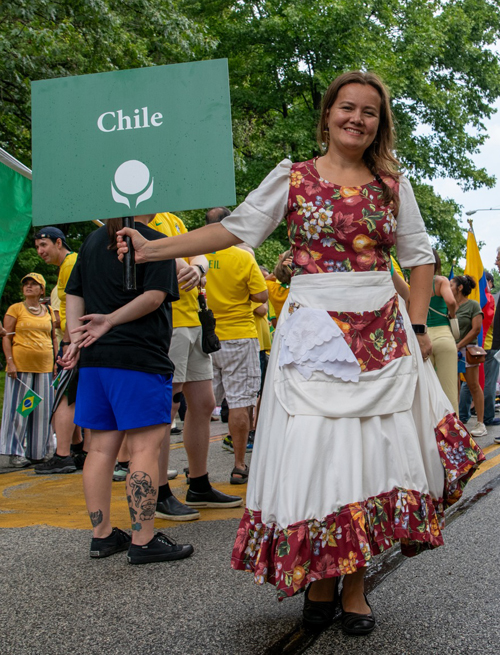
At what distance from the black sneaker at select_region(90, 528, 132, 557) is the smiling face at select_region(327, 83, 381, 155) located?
2.21 metres

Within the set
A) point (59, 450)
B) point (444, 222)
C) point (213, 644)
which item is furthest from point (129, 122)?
point (444, 222)

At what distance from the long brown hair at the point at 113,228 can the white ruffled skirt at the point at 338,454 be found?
1.17m

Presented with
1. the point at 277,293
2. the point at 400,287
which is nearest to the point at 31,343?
the point at 277,293

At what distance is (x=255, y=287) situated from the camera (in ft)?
20.3

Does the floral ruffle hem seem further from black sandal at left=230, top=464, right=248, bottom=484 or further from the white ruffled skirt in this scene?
black sandal at left=230, top=464, right=248, bottom=484

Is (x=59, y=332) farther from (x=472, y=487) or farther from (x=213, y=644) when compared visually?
(x=213, y=644)

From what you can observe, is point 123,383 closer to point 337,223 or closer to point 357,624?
point 337,223

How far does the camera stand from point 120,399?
370 cm

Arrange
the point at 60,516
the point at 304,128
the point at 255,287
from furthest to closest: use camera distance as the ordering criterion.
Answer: the point at 304,128
the point at 255,287
the point at 60,516

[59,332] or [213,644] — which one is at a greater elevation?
[59,332]

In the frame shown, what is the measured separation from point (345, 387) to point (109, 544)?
1739 millimetres

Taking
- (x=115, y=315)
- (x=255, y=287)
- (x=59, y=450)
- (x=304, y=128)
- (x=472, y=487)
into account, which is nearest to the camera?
(x=115, y=315)

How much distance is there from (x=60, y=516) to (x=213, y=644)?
2323 mm

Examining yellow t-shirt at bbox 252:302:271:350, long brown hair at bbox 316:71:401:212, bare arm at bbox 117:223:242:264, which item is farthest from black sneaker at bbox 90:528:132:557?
yellow t-shirt at bbox 252:302:271:350
